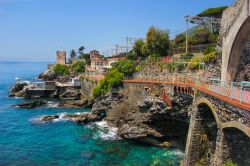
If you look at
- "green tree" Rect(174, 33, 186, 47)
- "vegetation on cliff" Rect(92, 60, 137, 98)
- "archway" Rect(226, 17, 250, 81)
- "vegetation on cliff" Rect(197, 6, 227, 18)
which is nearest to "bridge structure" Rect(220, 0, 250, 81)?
"archway" Rect(226, 17, 250, 81)

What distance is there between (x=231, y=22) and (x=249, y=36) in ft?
7.26

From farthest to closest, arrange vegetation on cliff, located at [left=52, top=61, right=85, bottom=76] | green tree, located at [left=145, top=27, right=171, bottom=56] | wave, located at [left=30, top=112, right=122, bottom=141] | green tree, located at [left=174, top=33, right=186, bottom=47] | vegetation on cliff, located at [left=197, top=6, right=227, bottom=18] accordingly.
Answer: vegetation on cliff, located at [left=52, top=61, right=85, bottom=76] → vegetation on cliff, located at [left=197, top=6, right=227, bottom=18] → green tree, located at [left=174, top=33, right=186, bottom=47] → green tree, located at [left=145, top=27, right=171, bottom=56] → wave, located at [left=30, top=112, right=122, bottom=141]

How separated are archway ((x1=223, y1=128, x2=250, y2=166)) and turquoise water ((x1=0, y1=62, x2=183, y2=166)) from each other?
35.4 ft

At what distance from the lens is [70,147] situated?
33500mm

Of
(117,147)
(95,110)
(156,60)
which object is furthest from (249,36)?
(95,110)

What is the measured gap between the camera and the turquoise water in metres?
29.0

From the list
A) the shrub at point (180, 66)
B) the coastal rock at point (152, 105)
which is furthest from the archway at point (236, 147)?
the shrub at point (180, 66)

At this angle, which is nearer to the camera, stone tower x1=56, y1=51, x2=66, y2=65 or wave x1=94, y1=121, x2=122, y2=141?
wave x1=94, y1=121, x2=122, y2=141

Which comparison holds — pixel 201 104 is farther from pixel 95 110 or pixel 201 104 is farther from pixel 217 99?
pixel 95 110

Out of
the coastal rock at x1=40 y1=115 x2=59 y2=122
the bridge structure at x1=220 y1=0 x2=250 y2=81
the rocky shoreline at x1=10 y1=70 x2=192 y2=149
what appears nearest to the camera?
the bridge structure at x1=220 y1=0 x2=250 y2=81

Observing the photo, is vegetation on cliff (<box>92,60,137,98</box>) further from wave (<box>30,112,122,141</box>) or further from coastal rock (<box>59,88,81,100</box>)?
coastal rock (<box>59,88,81,100</box>)

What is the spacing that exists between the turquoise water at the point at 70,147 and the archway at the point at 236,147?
10791 millimetres

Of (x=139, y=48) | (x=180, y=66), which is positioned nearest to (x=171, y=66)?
(x=180, y=66)

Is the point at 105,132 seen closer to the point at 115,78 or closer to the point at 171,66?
the point at 115,78
